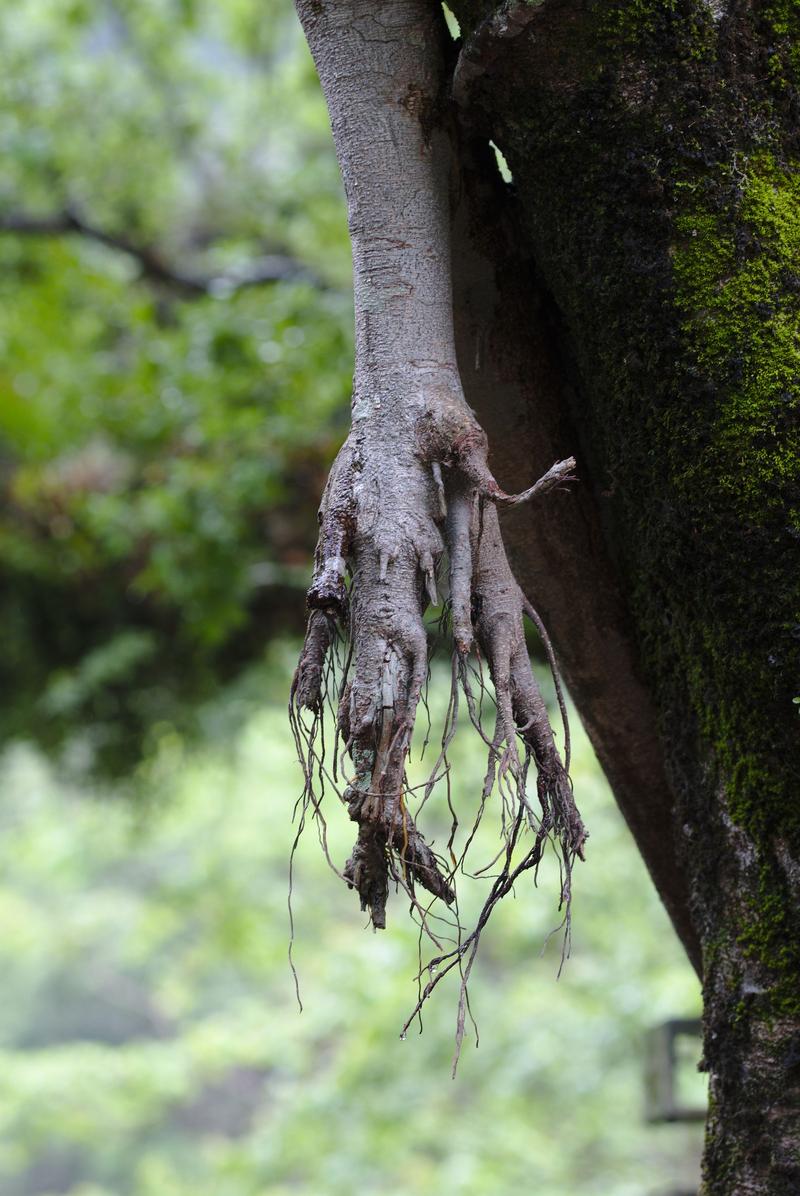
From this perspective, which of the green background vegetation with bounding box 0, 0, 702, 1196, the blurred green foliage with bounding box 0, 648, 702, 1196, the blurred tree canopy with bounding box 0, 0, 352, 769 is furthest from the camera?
the blurred green foliage with bounding box 0, 648, 702, 1196

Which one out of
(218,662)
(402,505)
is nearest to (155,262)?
(218,662)

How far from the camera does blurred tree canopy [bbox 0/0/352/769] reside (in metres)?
3.89

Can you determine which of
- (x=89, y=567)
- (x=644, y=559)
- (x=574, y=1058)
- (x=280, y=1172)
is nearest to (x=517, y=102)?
(x=644, y=559)

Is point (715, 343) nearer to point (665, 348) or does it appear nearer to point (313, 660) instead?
point (665, 348)

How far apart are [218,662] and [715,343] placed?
157 inches

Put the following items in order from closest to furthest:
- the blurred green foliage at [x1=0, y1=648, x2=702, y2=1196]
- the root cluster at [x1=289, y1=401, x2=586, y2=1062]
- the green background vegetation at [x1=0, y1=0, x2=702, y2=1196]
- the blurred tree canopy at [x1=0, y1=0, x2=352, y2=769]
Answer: the root cluster at [x1=289, y1=401, x2=586, y2=1062], the blurred tree canopy at [x1=0, y1=0, x2=352, y2=769], the green background vegetation at [x1=0, y1=0, x2=702, y2=1196], the blurred green foliage at [x1=0, y1=648, x2=702, y2=1196]

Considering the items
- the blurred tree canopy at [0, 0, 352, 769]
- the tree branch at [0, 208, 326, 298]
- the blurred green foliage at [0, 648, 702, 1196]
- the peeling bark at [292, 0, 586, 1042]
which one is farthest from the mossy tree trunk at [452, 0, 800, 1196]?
the tree branch at [0, 208, 326, 298]

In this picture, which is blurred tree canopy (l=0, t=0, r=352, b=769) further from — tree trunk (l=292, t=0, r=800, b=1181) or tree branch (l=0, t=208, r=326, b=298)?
tree trunk (l=292, t=0, r=800, b=1181)

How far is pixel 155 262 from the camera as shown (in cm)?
608

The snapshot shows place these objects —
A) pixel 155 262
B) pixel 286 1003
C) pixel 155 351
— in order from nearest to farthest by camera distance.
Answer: pixel 155 351 < pixel 155 262 < pixel 286 1003

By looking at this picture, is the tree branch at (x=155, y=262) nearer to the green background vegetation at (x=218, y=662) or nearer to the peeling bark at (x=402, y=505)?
the green background vegetation at (x=218, y=662)

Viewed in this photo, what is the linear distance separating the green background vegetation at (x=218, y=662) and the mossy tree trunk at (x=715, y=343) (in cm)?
255

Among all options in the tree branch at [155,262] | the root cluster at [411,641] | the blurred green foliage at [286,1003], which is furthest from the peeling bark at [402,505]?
the tree branch at [155,262]

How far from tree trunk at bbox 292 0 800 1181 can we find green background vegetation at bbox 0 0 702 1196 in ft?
7.82
